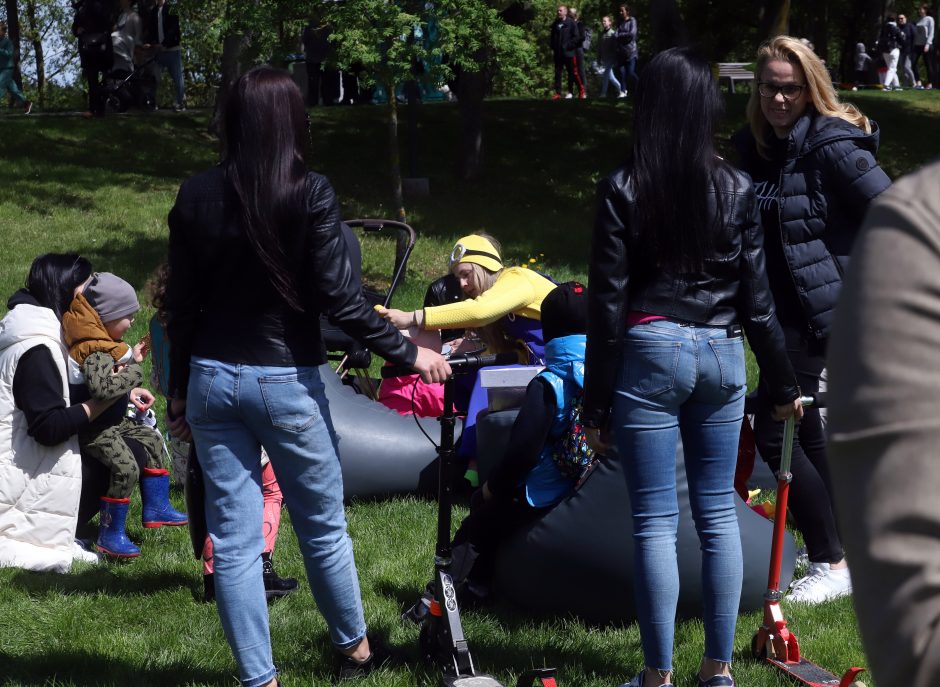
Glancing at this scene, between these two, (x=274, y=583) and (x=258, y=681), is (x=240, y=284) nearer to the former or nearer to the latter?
(x=258, y=681)

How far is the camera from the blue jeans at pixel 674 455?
129 inches

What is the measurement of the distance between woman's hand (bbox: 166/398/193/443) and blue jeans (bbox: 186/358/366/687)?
0.20m

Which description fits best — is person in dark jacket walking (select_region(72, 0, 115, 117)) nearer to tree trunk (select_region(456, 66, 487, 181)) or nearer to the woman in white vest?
tree trunk (select_region(456, 66, 487, 181))

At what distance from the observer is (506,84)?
1200 centimetres

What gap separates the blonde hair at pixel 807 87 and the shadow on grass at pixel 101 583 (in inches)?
118

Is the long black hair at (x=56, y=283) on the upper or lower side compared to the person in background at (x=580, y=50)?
lower

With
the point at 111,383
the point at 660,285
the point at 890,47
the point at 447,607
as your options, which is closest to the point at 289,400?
the point at 447,607

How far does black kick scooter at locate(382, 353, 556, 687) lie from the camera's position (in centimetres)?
371

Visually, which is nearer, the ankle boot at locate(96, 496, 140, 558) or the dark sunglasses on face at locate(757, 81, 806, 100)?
the dark sunglasses on face at locate(757, 81, 806, 100)

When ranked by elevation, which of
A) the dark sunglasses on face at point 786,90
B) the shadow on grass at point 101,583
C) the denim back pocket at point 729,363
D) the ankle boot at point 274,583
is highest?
the dark sunglasses on face at point 786,90

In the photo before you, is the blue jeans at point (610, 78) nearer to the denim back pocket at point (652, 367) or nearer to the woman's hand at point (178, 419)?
the woman's hand at point (178, 419)

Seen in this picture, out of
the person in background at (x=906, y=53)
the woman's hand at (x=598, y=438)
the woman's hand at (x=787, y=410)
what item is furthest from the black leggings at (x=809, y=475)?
the person in background at (x=906, y=53)

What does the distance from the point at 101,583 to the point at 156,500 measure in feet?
2.20

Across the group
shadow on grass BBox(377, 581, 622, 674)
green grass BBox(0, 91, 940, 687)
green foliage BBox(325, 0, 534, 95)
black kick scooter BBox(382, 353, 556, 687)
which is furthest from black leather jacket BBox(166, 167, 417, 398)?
green foliage BBox(325, 0, 534, 95)
